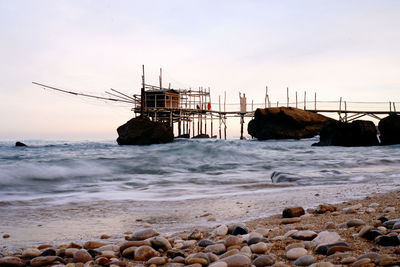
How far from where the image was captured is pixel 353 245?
2426 millimetres

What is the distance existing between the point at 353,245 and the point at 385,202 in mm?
2307

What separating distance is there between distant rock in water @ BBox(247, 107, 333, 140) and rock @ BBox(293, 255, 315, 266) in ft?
112

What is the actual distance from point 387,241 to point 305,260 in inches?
23.3

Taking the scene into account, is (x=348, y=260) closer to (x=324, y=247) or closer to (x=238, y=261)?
(x=324, y=247)

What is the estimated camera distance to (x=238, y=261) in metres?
2.16

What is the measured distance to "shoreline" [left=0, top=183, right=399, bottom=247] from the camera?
370cm

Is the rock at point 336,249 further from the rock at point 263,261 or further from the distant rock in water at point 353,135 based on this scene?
the distant rock in water at point 353,135

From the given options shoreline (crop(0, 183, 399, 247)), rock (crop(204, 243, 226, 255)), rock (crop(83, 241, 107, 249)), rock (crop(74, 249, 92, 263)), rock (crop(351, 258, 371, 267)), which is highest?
rock (crop(351, 258, 371, 267))

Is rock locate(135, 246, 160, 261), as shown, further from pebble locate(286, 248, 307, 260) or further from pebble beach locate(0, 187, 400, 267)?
pebble locate(286, 248, 307, 260)

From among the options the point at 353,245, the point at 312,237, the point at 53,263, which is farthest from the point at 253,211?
the point at 53,263

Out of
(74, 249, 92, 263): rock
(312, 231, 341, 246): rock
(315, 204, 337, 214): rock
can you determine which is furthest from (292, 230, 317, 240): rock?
(74, 249, 92, 263): rock

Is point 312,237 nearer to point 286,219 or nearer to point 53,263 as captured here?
point 286,219

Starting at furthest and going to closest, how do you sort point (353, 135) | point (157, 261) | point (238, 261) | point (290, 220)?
point (353, 135) → point (290, 220) → point (157, 261) → point (238, 261)

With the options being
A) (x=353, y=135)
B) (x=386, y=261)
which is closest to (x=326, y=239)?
(x=386, y=261)
